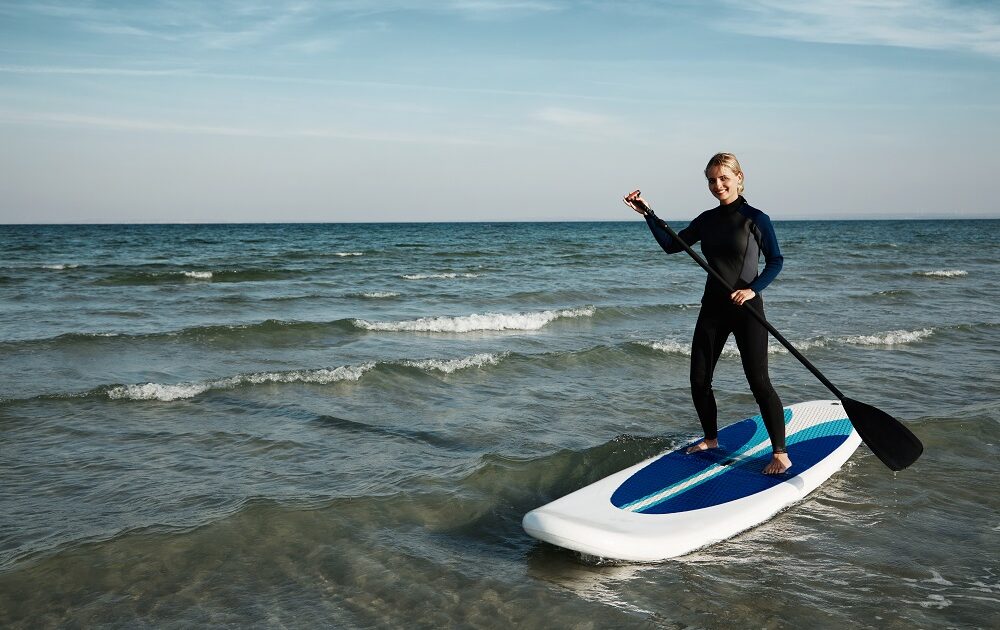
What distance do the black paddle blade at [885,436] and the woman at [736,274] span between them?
1.76 feet

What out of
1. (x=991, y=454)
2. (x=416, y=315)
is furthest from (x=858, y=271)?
(x=991, y=454)

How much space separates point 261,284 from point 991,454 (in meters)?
16.9

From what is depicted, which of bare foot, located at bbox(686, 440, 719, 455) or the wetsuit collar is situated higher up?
the wetsuit collar

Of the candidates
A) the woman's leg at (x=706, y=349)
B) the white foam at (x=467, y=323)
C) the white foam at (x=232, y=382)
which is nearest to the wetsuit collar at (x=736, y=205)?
the woman's leg at (x=706, y=349)

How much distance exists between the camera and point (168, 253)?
31344 millimetres

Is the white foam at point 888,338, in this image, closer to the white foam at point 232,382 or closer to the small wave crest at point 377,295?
the white foam at point 232,382

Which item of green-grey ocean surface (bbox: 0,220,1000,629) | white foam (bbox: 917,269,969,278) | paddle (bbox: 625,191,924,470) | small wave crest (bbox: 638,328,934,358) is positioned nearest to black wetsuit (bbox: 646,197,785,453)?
paddle (bbox: 625,191,924,470)

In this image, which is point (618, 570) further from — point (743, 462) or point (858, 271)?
point (858, 271)

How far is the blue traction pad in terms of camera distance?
4410 millimetres

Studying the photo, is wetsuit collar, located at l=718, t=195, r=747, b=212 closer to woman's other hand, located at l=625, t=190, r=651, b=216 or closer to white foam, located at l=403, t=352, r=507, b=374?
woman's other hand, located at l=625, t=190, r=651, b=216

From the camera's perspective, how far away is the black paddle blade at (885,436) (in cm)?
484

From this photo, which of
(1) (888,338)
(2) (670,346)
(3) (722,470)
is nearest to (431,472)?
(3) (722,470)

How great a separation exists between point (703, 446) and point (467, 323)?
24.7ft

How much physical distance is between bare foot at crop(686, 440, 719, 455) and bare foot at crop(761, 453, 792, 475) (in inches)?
17.2
